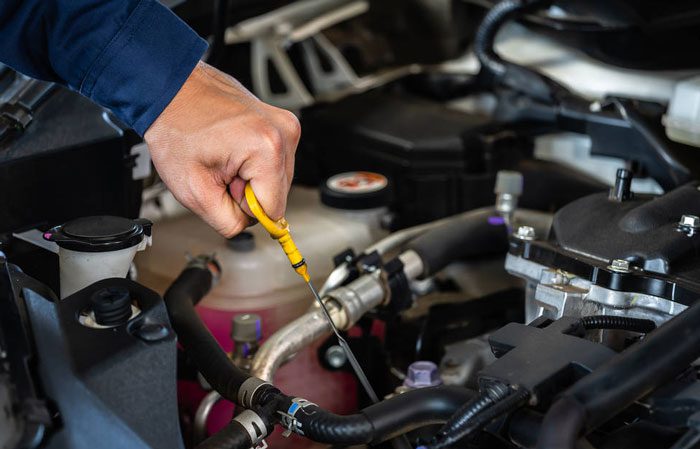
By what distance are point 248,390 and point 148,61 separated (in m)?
0.33

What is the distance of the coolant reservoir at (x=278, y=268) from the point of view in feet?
3.97

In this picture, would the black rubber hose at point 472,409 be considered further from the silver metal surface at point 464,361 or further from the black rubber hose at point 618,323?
the silver metal surface at point 464,361

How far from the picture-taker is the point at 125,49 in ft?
2.78

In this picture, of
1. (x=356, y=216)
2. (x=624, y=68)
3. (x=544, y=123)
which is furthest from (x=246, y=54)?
(x=624, y=68)

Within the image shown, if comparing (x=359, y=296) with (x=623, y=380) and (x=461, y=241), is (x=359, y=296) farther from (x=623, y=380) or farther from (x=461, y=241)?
(x=623, y=380)

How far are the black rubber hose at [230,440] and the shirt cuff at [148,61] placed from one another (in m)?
0.30

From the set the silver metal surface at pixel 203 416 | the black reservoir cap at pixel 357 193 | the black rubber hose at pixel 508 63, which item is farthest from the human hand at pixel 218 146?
the black rubber hose at pixel 508 63

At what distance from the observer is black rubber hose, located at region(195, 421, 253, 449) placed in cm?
78

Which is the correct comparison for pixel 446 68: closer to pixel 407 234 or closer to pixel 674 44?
pixel 674 44

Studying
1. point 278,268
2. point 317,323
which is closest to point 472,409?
point 317,323

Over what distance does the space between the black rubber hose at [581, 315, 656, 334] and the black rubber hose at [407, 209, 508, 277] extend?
350mm

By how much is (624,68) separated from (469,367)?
2.13ft

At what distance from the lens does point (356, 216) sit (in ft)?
4.57

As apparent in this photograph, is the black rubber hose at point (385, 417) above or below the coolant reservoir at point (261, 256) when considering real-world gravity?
above
